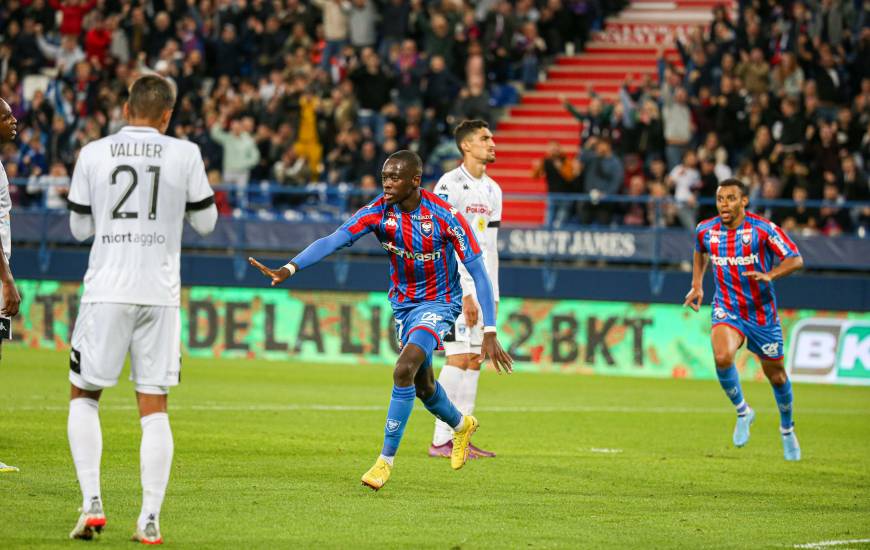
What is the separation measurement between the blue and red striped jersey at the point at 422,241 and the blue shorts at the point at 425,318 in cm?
5

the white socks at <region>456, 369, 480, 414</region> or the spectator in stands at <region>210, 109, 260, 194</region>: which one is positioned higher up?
the spectator in stands at <region>210, 109, 260, 194</region>

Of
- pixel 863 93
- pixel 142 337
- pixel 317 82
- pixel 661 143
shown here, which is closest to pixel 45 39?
pixel 317 82

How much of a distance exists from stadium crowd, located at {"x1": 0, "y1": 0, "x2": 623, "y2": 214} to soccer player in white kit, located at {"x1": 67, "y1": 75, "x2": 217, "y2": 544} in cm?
1725

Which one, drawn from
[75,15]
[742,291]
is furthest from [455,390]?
[75,15]

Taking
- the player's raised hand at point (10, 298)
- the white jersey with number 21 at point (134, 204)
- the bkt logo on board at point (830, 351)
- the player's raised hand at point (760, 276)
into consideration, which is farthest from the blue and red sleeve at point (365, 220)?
the bkt logo on board at point (830, 351)

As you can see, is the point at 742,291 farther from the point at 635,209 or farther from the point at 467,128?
the point at 635,209

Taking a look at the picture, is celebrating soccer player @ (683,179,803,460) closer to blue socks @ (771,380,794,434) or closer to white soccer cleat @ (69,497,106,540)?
blue socks @ (771,380,794,434)

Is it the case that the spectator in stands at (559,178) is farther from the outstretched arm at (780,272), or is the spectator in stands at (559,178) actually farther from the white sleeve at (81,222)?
the white sleeve at (81,222)

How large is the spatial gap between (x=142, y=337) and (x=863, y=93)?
18.2m

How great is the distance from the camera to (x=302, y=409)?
1608cm

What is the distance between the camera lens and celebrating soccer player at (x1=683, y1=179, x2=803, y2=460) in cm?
1352

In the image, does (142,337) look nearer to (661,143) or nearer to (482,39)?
(661,143)

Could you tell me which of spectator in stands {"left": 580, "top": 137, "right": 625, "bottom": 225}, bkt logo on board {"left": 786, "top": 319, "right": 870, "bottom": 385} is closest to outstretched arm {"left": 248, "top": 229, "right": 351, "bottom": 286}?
bkt logo on board {"left": 786, "top": 319, "right": 870, "bottom": 385}

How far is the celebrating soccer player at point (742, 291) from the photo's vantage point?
44.4 feet
